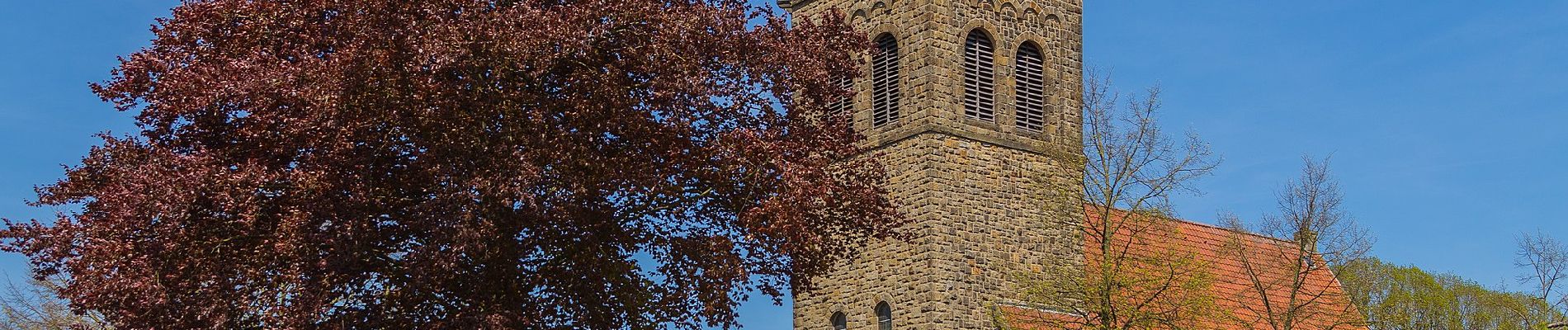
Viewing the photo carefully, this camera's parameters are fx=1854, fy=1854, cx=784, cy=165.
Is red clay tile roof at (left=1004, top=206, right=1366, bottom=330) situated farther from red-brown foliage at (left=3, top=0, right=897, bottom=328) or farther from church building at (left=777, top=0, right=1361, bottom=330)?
red-brown foliage at (left=3, top=0, right=897, bottom=328)

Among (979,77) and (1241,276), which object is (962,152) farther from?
(1241,276)

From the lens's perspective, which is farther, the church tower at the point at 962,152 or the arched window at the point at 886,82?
the arched window at the point at 886,82

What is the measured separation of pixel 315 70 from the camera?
19.0m

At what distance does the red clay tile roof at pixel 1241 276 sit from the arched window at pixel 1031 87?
2.08 m

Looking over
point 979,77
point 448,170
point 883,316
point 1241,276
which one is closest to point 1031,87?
point 979,77

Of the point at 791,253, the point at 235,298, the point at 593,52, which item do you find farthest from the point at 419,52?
the point at 791,253

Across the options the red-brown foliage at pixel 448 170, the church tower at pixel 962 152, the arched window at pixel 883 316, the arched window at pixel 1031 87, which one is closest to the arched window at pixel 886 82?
the church tower at pixel 962 152

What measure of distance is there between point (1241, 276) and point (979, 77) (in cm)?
835

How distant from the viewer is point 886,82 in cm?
3531

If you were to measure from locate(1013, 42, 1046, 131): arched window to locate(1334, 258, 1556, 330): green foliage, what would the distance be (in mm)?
6806

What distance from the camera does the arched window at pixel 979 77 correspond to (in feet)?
114

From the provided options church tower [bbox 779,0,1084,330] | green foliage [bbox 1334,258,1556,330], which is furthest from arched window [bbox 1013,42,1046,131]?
green foliage [bbox 1334,258,1556,330]

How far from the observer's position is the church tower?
33344 millimetres

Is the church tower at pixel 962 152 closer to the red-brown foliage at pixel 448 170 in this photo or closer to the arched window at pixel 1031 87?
the arched window at pixel 1031 87
